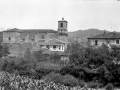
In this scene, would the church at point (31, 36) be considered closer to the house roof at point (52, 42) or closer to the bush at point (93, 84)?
the house roof at point (52, 42)

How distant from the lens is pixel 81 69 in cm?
2953

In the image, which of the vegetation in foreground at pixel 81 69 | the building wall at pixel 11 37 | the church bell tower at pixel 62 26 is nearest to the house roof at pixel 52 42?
the building wall at pixel 11 37

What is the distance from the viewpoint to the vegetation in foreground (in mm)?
27766

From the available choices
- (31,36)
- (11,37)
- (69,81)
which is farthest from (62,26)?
(69,81)

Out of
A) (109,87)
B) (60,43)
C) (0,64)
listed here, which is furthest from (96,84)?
(60,43)

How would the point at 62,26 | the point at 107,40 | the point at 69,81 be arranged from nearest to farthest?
the point at 69,81, the point at 107,40, the point at 62,26

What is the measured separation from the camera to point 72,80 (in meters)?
26.8

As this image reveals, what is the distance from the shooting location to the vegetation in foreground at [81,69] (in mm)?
27766

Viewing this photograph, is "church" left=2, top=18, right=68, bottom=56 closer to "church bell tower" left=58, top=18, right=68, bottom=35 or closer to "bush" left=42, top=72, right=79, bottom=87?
"church bell tower" left=58, top=18, right=68, bottom=35

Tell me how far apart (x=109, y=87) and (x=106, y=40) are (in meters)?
20.0

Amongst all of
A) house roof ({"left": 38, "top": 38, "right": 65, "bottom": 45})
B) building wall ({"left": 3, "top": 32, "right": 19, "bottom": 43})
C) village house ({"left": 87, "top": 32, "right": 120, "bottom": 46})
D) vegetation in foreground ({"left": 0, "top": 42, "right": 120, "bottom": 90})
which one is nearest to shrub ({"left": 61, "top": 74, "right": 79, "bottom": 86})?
vegetation in foreground ({"left": 0, "top": 42, "right": 120, "bottom": 90})

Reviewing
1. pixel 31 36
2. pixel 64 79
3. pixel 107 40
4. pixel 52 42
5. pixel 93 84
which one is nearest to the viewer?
pixel 64 79

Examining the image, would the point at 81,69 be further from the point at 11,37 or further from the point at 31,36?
the point at 11,37

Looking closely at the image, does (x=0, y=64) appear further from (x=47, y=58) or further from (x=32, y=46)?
(x=32, y=46)
